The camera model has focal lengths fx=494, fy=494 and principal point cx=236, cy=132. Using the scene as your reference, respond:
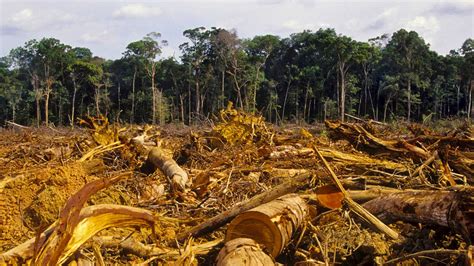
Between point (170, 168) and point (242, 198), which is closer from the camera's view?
point (242, 198)

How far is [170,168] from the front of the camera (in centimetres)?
672

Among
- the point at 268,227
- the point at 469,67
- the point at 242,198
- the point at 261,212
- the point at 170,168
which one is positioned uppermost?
the point at 469,67

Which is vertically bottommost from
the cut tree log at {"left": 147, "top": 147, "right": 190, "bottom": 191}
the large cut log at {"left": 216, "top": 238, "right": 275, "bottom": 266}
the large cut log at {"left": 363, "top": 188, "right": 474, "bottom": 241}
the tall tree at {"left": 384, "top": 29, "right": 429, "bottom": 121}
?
the cut tree log at {"left": 147, "top": 147, "right": 190, "bottom": 191}

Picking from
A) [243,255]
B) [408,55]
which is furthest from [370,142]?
[408,55]

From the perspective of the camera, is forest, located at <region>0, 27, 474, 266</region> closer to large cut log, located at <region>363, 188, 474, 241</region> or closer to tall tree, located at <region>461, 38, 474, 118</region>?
large cut log, located at <region>363, 188, 474, 241</region>

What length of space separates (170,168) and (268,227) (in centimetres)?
338

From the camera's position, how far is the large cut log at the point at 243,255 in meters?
3.12

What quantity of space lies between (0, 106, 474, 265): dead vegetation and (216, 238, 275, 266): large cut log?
11 millimetres

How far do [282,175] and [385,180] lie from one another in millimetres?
2085

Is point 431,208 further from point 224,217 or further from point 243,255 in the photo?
point 224,217

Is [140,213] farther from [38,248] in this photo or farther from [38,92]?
[38,92]

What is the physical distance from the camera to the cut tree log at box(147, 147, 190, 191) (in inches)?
244

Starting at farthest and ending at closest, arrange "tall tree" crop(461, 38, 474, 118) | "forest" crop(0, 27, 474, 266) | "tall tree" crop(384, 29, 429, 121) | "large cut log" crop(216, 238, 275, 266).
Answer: "tall tree" crop(384, 29, 429, 121), "tall tree" crop(461, 38, 474, 118), "forest" crop(0, 27, 474, 266), "large cut log" crop(216, 238, 275, 266)

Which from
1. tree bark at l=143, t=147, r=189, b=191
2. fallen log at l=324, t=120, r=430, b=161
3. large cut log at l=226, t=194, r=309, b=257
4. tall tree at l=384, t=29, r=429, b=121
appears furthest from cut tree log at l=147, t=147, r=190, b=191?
tall tree at l=384, t=29, r=429, b=121
